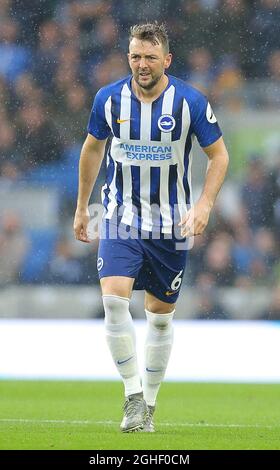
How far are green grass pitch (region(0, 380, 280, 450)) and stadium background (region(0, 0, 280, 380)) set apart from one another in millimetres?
1523

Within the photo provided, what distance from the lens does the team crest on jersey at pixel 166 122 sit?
518cm

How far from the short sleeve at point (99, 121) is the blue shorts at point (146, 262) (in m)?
0.41

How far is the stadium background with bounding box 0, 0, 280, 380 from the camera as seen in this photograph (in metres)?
9.54

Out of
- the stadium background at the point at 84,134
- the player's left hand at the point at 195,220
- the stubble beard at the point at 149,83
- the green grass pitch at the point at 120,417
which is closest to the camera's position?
the green grass pitch at the point at 120,417

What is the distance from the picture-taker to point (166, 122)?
5188mm

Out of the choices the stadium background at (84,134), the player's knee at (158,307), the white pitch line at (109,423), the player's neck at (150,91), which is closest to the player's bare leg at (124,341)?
the player's knee at (158,307)

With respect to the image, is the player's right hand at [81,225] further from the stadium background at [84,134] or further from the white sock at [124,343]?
the stadium background at [84,134]

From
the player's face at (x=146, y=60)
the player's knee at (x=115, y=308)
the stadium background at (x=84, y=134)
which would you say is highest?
the stadium background at (x=84, y=134)

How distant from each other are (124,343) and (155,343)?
0.33 meters

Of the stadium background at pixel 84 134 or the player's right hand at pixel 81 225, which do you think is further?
the stadium background at pixel 84 134

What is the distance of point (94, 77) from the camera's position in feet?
33.8

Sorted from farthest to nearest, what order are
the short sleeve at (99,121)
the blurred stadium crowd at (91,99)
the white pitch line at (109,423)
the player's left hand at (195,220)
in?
the blurred stadium crowd at (91,99)
the white pitch line at (109,423)
the short sleeve at (99,121)
the player's left hand at (195,220)
